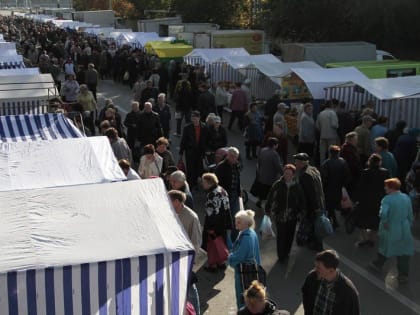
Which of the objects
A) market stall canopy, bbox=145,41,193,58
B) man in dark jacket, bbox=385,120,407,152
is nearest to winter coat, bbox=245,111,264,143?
man in dark jacket, bbox=385,120,407,152

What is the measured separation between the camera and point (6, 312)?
439 centimetres

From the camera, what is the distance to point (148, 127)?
1173 centimetres

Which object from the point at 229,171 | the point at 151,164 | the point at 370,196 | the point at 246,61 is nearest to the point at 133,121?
the point at 151,164

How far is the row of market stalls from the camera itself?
14.7 ft

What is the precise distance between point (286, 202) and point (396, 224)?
1.33 meters

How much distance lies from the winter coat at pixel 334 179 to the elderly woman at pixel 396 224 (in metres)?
1.54

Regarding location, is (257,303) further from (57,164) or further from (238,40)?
(238,40)

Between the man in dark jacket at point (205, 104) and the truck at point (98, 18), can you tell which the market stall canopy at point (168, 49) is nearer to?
the man in dark jacket at point (205, 104)

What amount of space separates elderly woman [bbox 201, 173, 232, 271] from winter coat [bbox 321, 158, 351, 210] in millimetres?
2044

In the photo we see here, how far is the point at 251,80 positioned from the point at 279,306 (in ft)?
40.4

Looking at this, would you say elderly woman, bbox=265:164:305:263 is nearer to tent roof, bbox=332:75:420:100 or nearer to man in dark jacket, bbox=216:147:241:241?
man in dark jacket, bbox=216:147:241:241

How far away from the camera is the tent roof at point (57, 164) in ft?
22.7

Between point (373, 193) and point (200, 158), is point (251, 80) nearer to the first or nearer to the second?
point (200, 158)

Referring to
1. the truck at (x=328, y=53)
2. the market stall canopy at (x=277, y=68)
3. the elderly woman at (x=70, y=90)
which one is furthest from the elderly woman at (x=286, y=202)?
the truck at (x=328, y=53)
